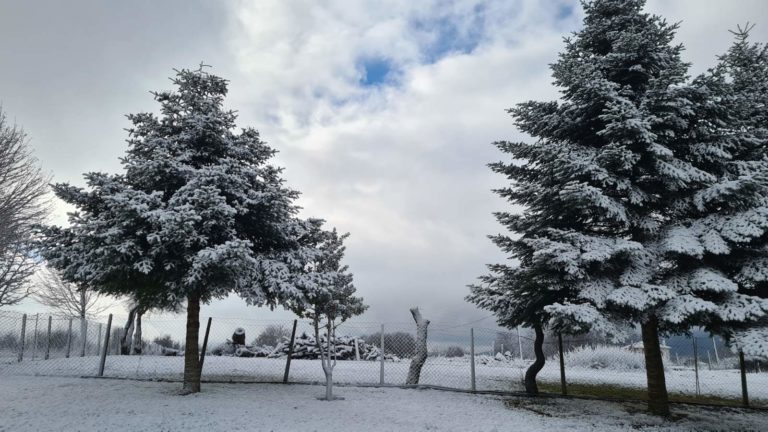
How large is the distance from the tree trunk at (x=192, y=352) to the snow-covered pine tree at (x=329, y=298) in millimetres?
2214

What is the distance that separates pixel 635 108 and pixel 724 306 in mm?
3946

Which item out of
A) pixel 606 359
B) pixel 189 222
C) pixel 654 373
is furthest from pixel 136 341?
pixel 606 359

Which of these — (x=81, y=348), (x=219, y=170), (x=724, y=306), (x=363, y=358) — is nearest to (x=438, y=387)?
(x=724, y=306)

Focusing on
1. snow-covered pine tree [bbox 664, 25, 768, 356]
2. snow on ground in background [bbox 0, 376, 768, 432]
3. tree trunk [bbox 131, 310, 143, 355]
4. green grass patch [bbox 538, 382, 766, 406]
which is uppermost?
snow-covered pine tree [bbox 664, 25, 768, 356]

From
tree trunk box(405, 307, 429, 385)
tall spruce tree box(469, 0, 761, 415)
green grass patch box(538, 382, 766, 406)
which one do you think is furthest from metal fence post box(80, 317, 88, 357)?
green grass patch box(538, 382, 766, 406)

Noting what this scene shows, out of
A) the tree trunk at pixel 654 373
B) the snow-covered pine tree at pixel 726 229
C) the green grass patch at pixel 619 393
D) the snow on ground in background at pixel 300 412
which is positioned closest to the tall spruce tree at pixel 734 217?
the snow-covered pine tree at pixel 726 229

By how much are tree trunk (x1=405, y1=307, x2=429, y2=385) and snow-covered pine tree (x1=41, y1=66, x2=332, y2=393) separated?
396cm

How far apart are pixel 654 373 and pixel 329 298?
7033mm

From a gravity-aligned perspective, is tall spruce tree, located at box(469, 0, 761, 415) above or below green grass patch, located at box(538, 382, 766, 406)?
above

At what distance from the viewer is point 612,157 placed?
29.9 feet

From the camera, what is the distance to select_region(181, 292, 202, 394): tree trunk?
1031 centimetres

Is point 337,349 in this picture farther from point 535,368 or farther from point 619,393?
point 619,393

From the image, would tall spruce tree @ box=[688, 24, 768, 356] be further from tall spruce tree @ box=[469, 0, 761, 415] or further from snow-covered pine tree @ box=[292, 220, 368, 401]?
snow-covered pine tree @ box=[292, 220, 368, 401]

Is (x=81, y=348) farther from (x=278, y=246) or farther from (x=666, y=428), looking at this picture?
(x=666, y=428)
